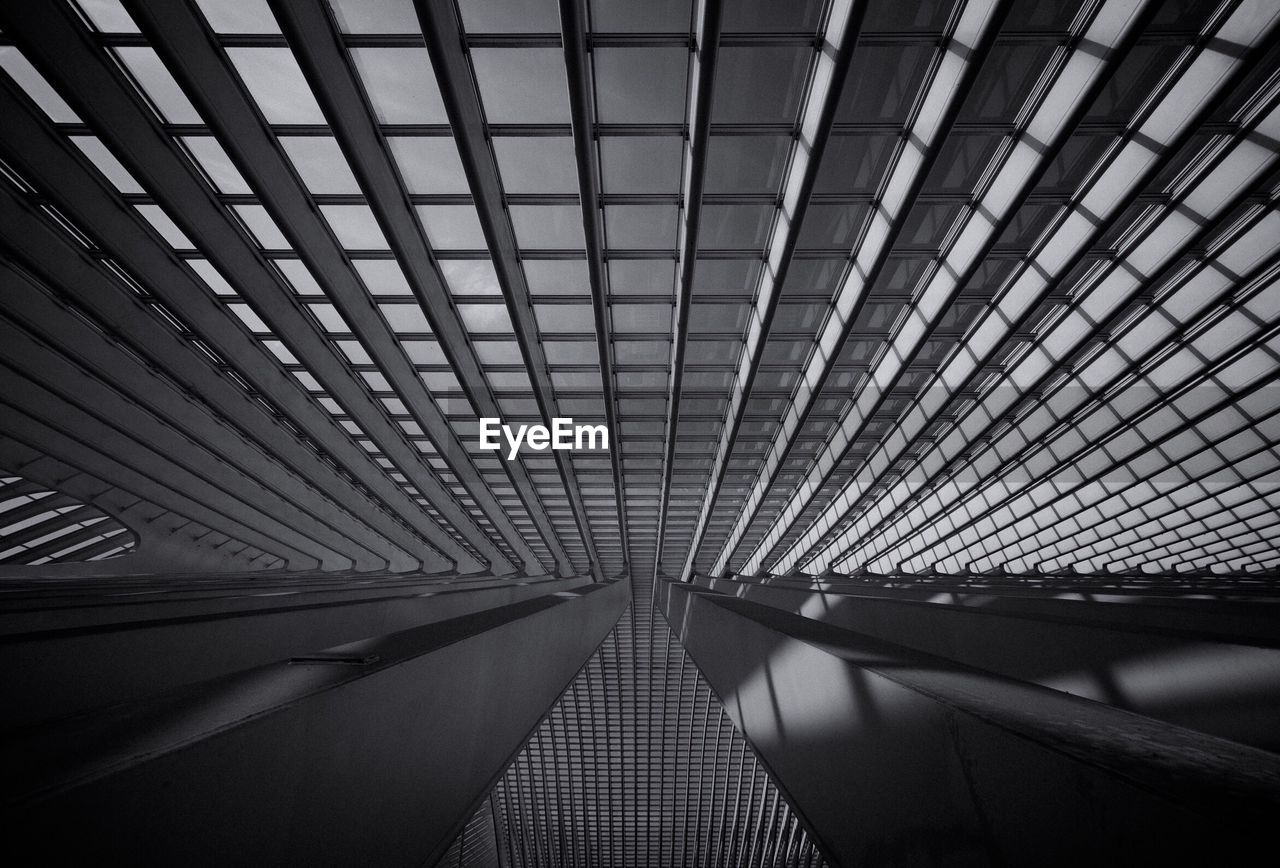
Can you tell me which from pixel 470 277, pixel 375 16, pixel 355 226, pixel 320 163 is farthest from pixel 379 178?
pixel 470 277

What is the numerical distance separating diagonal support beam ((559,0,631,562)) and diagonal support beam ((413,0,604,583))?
163 centimetres

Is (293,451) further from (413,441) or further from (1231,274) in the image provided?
(1231,274)

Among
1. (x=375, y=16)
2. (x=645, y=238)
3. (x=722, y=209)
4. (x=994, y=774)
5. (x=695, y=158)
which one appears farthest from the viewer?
(x=645, y=238)

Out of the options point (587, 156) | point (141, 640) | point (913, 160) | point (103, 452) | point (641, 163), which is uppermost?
point (641, 163)

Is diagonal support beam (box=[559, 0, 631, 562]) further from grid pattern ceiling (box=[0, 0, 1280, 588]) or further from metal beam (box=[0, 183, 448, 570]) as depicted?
metal beam (box=[0, 183, 448, 570])

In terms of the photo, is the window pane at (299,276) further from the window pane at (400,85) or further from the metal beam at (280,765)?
the metal beam at (280,765)

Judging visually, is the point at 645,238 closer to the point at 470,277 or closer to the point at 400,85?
the point at 470,277


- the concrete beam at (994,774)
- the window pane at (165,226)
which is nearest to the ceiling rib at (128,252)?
the window pane at (165,226)

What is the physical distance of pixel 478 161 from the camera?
10500 mm

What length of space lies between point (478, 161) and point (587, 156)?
6.50 feet

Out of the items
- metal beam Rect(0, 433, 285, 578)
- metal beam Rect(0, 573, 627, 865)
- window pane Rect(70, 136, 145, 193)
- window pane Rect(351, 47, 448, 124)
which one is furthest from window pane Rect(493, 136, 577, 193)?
metal beam Rect(0, 433, 285, 578)

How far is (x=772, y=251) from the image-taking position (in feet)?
42.2

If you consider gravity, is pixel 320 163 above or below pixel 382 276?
below

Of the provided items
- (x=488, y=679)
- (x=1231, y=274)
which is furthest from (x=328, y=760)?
(x=1231, y=274)
